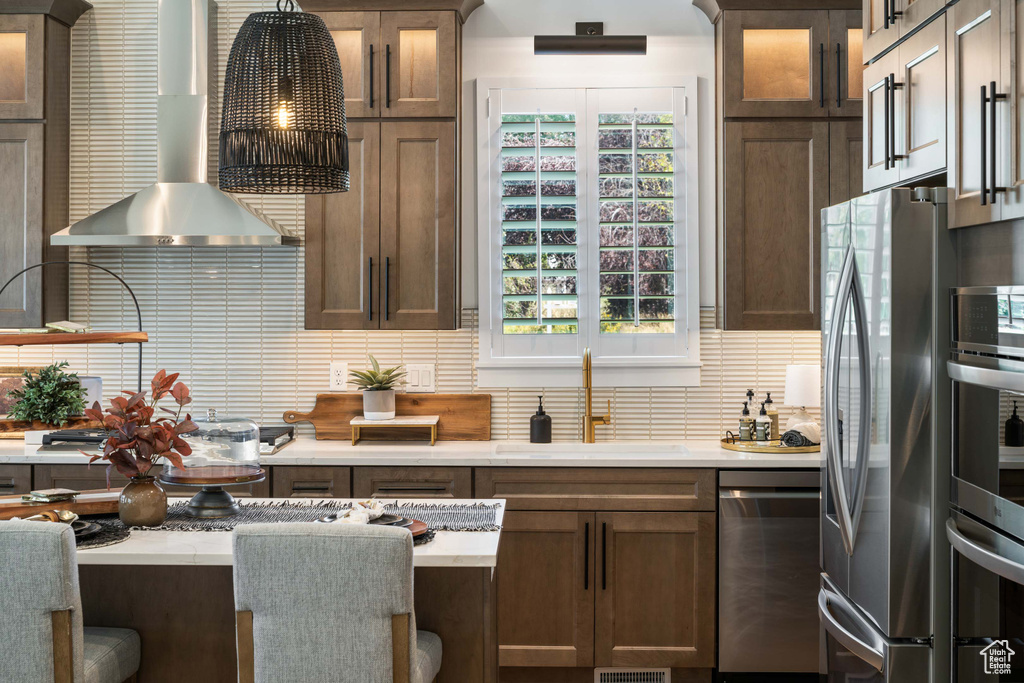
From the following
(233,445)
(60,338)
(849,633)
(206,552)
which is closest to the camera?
(206,552)

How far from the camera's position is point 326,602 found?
1699 millimetres

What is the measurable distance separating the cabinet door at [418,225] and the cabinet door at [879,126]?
1614mm

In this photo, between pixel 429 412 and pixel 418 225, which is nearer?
pixel 418 225

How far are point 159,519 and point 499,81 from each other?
7.98ft

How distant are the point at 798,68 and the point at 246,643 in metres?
3.04

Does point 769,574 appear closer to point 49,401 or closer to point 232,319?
point 232,319

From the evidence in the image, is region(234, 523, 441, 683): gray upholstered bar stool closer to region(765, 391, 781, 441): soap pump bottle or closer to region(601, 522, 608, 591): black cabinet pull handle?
region(601, 522, 608, 591): black cabinet pull handle

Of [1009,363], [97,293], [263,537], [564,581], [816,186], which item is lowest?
[564,581]

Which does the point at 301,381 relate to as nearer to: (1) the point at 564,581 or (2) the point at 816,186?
(1) the point at 564,581

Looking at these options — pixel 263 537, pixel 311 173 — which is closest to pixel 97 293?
pixel 311 173

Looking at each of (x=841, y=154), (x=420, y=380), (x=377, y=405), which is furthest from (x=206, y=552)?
(x=841, y=154)

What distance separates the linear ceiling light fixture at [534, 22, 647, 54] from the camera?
362 centimetres

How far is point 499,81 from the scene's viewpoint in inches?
145

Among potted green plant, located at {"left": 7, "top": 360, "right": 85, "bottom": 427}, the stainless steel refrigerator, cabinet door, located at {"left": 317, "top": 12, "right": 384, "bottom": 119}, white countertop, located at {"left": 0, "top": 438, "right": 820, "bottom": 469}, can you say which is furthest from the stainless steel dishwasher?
potted green plant, located at {"left": 7, "top": 360, "right": 85, "bottom": 427}
